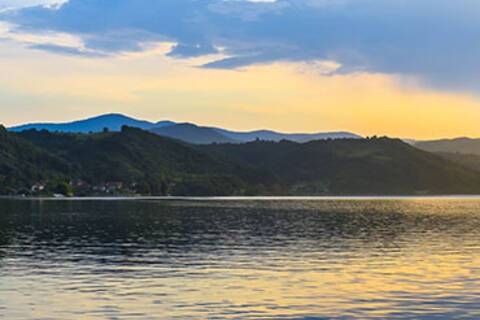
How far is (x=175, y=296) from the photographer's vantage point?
5606 cm

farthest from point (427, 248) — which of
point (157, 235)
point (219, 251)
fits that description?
point (157, 235)

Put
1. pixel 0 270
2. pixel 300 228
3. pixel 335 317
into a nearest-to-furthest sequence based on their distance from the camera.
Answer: pixel 335 317, pixel 0 270, pixel 300 228

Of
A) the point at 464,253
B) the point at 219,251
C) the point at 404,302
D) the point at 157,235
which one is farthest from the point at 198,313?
the point at 157,235

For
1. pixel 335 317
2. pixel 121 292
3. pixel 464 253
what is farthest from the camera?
pixel 464 253

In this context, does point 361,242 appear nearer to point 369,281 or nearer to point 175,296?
point 369,281

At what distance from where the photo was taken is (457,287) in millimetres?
60500

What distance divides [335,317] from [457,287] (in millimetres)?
16728

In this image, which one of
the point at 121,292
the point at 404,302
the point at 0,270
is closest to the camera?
the point at 404,302

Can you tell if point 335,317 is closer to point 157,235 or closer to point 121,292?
point 121,292

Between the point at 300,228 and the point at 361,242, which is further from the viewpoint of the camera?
the point at 300,228

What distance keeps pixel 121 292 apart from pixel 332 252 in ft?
129

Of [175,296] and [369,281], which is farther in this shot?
[369,281]

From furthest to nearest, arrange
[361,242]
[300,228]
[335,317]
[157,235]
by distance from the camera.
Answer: [300,228], [157,235], [361,242], [335,317]

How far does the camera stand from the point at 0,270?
7106 cm
